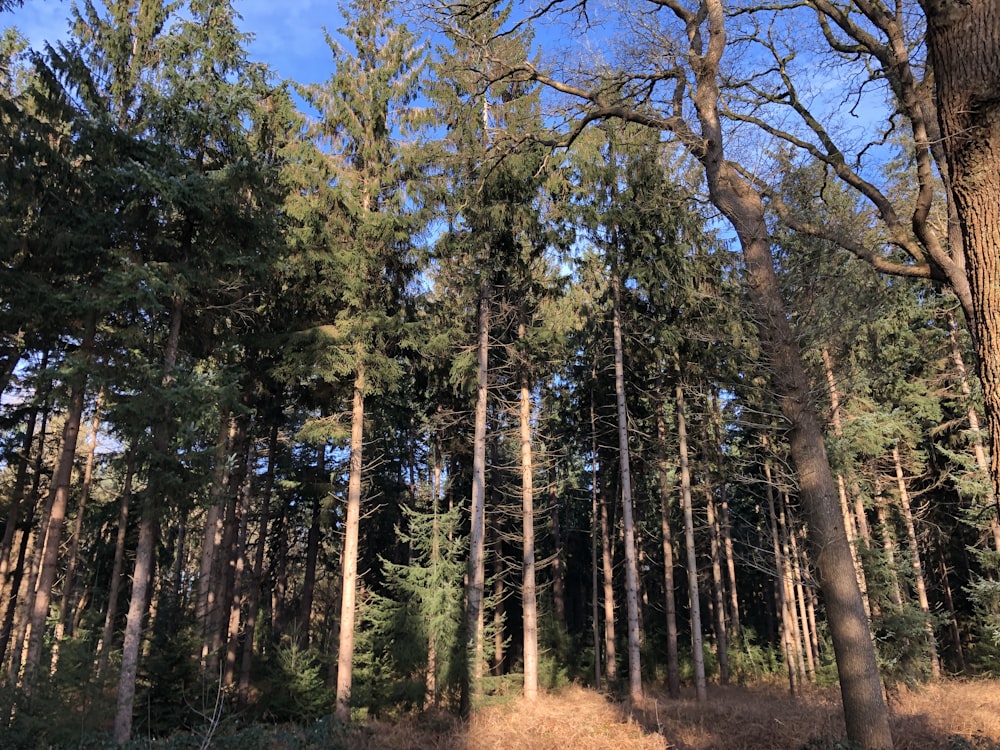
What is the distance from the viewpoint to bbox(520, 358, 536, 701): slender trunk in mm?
12773

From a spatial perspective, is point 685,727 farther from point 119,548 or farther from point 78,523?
point 78,523

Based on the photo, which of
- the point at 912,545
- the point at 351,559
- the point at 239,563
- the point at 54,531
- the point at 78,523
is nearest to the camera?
the point at 54,531

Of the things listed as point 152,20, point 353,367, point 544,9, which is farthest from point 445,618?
point 152,20

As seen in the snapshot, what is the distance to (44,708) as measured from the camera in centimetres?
872

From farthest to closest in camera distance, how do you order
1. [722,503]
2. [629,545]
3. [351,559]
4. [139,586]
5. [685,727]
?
[722,503] < [629,545] < [351,559] < [685,727] < [139,586]

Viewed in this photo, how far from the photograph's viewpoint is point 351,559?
12.0 meters

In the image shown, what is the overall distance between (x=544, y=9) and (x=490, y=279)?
7667mm

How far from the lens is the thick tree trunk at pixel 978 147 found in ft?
12.0

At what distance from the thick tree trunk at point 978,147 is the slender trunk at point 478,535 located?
10.4 m

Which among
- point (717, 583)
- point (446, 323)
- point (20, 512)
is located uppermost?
point (446, 323)

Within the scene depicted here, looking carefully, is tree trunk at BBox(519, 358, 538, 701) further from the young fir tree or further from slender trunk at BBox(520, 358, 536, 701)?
the young fir tree

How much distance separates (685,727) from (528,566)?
4.51 metres

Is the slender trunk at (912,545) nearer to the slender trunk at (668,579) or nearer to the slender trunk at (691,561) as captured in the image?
the slender trunk at (691,561)

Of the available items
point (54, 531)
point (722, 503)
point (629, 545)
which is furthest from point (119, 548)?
point (722, 503)
